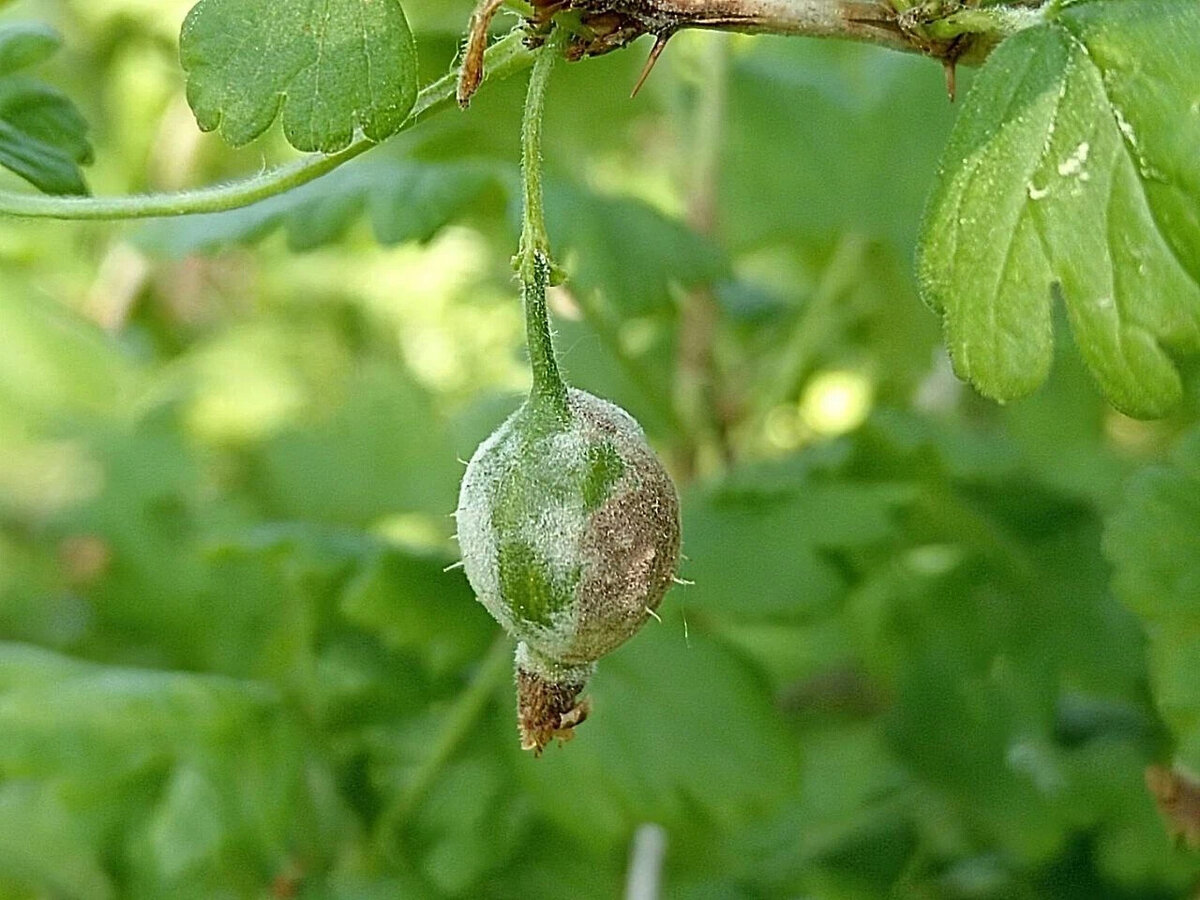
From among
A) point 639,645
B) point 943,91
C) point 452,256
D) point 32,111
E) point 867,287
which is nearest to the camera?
point 32,111

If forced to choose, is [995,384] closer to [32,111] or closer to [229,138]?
[229,138]

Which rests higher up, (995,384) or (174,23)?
(174,23)

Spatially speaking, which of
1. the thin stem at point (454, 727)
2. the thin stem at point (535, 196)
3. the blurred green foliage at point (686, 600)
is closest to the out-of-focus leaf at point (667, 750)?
the blurred green foliage at point (686, 600)

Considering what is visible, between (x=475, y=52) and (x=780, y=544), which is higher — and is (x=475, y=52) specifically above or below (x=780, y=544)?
above

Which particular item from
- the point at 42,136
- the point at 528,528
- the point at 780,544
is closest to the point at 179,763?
the point at 780,544

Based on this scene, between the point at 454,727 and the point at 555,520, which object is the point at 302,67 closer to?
the point at 555,520

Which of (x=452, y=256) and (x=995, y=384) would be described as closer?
(x=995, y=384)

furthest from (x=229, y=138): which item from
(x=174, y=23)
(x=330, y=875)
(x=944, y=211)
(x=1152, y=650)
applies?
(x=174, y=23)
